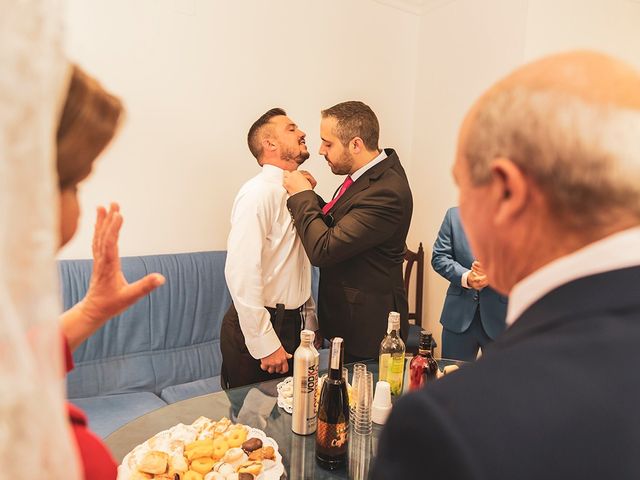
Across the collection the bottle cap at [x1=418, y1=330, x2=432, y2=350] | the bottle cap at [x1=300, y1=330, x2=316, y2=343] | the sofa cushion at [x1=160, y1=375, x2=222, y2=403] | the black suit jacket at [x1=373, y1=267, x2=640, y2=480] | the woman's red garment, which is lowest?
the sofa cushion at [x1=160, y1=375, x2=222, y2=403]

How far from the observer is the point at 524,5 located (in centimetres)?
312

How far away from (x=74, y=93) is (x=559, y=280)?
594mm

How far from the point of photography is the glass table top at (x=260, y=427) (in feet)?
4.30

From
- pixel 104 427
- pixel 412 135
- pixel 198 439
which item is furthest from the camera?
pixel 412 135

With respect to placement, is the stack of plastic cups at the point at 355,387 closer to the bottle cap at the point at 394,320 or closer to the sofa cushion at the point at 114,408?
the bottle cap at the point at 394,320

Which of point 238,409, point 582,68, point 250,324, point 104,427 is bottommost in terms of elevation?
point 104,427

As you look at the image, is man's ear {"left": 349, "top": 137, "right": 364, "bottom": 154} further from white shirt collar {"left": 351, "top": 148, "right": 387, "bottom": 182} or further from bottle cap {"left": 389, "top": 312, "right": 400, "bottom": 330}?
bottle cap {"left": 389, "top": 312, "right": 400, "bottom": 330}

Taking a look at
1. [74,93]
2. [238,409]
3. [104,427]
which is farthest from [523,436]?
[104,427]

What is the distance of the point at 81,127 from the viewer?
1.77 feet

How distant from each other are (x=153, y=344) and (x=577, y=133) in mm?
2613

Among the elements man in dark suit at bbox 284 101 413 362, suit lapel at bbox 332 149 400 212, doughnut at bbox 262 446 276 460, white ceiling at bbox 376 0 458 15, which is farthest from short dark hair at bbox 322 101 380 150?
white ceiling at bbox 376 0 458 15

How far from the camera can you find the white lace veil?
1.28ft

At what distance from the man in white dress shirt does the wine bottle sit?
1.87 feet

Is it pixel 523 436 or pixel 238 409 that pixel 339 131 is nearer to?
pixel 238 409
